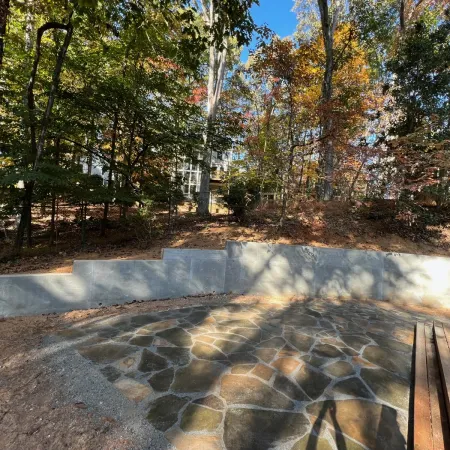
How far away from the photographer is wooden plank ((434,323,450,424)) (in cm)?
203

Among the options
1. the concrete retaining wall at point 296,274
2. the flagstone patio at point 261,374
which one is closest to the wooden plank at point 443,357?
the flagstone patio at point 261,374

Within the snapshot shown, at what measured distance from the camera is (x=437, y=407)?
194 cm

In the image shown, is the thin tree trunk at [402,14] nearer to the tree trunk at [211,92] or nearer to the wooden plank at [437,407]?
the tree trunk at [211,92]

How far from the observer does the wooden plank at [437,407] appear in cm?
163

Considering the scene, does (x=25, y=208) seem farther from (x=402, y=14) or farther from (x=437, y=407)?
(x=402, y=14)

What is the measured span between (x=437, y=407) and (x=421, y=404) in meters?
0.09

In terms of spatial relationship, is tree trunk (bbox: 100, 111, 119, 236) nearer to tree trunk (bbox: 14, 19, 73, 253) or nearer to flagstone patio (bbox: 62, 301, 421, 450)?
tree trunk (bbox: 14, 19, 73, 253)

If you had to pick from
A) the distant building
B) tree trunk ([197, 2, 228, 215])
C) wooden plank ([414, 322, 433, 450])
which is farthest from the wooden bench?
tree trunk ([197, 2, 228, 215])

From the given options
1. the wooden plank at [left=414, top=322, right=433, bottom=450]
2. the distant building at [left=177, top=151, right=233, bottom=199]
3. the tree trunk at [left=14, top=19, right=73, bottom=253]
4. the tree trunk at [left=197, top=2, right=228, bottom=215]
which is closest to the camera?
the wooden plank at [left=414, top=322, right=433, bottom=450]

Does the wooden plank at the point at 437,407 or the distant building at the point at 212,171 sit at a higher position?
the distant building at the point at 212,171

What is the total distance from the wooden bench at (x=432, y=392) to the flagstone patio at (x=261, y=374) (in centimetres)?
11

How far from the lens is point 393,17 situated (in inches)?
402

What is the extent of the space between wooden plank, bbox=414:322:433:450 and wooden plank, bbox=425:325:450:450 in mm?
25

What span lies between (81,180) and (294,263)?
412 centimetres
